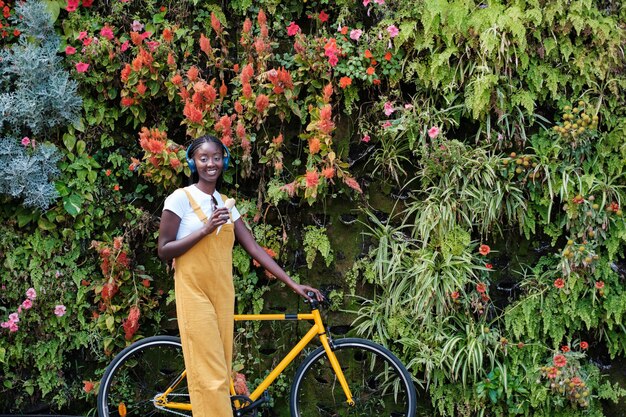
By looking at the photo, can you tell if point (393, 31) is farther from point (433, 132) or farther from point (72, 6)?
point (72, 6)

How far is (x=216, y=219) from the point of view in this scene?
381cm

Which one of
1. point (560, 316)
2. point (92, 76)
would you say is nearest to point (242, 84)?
point (92, 76)

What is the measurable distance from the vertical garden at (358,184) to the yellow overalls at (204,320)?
1.19 meters

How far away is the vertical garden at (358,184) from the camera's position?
5.07 meters

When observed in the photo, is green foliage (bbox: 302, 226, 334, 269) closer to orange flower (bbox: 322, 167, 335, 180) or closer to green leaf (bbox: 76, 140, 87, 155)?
orange flower (bbox: 322, 167, 335, 180)

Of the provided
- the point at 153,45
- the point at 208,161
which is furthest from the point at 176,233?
the point at 153,45

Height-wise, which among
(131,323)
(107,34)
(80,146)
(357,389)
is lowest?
(357,389)

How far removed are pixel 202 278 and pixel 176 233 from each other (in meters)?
0.28

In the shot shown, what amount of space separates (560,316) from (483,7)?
2290 mm

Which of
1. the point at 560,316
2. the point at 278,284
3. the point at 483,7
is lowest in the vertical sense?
the point at 560,316

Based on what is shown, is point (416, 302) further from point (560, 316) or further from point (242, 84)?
point (242, 84)

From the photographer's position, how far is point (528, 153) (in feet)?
17.5

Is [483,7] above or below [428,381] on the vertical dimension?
above

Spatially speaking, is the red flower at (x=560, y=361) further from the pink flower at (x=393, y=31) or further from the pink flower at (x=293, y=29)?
the pink flower at (x=293, y=29)
